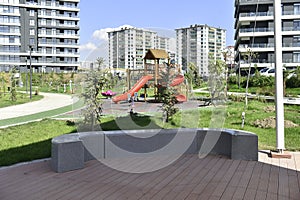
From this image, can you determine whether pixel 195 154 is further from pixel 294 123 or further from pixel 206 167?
pixel 294 123

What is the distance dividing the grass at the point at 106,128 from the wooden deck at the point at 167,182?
1.21 meters

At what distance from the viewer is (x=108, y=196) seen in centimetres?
402

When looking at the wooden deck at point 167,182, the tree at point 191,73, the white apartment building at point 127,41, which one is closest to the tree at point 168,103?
the white apartment building at point 127,41

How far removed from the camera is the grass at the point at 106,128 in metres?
6.66

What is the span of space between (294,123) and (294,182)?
19.1ft

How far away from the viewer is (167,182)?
15.0 ft

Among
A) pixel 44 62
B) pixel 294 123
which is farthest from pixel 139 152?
pixel 44 62

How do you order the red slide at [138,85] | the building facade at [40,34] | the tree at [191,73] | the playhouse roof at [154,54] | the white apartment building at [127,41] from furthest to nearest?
the building facade at [40,34], the red slide at [138,85], the playhouse roof at [154,54], the tree at [191,73], the white apartment building at [127,41]

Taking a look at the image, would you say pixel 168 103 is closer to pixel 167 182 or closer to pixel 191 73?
pixel 167 182

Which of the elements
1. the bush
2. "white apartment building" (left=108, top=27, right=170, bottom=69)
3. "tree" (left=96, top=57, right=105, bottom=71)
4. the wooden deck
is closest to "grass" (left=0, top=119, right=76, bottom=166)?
the wooden deck

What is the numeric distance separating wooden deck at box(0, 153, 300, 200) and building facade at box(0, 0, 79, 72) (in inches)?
1740

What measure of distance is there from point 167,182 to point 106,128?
4.73m

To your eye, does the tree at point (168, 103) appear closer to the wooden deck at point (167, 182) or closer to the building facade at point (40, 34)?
the wooden deck at point (167, 182)

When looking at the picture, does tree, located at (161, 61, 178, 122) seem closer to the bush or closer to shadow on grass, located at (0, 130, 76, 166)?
shadow on grass, located at (0, 130, 76, 166)
